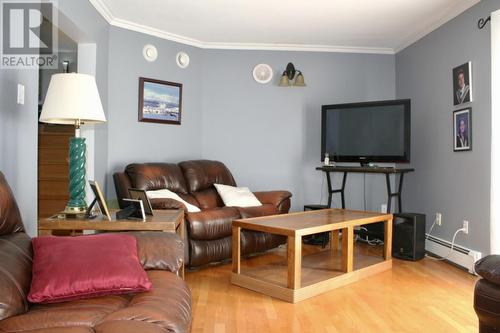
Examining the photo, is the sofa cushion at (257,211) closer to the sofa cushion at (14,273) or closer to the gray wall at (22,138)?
the gray wall at (22,138)

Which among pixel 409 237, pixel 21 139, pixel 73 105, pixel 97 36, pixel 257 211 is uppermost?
pixel 97 36

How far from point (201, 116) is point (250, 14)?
1.52 m

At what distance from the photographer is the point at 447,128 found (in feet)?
13.7

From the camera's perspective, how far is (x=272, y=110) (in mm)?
5324

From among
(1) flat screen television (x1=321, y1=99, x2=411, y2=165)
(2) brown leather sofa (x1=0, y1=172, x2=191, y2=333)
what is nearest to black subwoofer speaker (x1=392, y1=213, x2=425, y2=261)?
(1) flat screen television (x1=321, y1=99, x2=411, y2=165)

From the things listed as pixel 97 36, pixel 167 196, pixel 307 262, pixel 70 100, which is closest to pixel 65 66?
pixel 97 36

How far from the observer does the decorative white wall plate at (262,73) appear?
5289mm

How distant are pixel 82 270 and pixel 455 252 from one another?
3481 millimetres

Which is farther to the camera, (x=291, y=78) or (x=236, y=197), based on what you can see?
(x=291, y=78)

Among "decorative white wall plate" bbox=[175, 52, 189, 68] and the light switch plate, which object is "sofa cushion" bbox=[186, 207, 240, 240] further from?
"decorative white wall plate" bbox=[175, 52, 189, 68]

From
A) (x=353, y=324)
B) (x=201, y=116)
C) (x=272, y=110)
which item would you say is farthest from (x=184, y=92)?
(x=353, y=324)

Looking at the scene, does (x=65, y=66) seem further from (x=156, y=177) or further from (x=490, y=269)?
(x=490, y=269)

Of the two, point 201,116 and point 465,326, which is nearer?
point 465,326

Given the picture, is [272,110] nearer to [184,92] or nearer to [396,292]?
[184,92]
